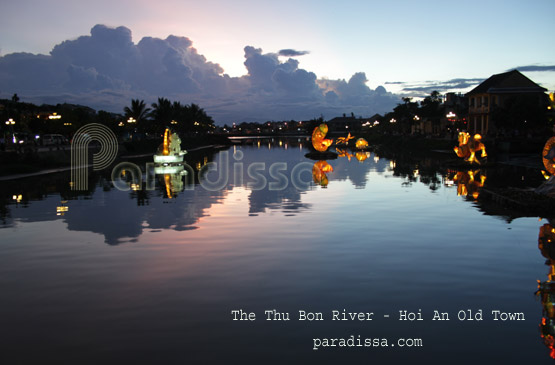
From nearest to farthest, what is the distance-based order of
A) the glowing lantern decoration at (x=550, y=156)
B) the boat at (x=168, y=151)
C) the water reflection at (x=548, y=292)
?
the water reflection at (x=548, y=292)
the glowing lantern decoration at (x=550, y=156)
the boat at (x=168, y=151)

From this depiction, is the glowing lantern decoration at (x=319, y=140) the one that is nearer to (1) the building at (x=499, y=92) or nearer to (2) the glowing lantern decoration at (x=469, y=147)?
(2) the glowing lantern decoration at (x=469, y=147)

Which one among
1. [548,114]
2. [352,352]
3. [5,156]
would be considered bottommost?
[352,352]

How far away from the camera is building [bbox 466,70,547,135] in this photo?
63.9 m

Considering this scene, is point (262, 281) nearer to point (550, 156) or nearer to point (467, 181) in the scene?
point (550, 156)

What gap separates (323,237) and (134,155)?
52.0m

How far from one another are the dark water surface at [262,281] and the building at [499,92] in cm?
4972

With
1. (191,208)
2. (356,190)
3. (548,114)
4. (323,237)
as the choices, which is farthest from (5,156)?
(548,114)

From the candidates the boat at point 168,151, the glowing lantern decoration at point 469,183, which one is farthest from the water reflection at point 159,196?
the boat at point 168,151

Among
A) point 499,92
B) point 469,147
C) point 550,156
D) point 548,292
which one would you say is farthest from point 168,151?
point 499,92

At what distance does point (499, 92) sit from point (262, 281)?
6294 centimetres

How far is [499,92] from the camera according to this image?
64.1m

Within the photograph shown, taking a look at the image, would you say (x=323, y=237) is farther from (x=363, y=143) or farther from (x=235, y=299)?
(x=363, y=143)

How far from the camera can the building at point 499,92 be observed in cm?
6388

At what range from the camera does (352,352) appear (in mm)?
7297
